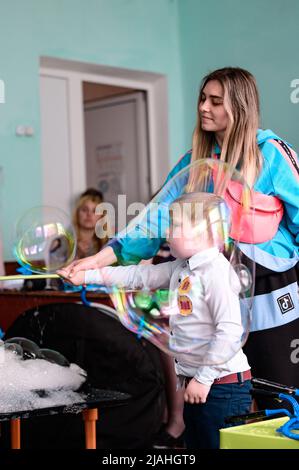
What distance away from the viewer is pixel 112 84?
5.95 meters

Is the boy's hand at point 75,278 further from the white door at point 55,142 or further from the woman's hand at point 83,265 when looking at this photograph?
the white door at point 55,142

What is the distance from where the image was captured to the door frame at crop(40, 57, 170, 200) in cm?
560

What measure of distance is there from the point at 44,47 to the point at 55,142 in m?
0.68

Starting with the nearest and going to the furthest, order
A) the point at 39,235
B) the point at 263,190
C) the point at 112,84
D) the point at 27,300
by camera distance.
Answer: the point at 263,190 → the point at 39,235 → the point at 27,300 → the point at 112,84

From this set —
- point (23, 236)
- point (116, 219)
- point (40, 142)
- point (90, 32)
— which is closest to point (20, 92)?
point (40, 142)

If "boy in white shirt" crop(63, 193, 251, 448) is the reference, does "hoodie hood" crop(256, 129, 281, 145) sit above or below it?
Answer: above

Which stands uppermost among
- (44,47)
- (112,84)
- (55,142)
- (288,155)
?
(44,47)

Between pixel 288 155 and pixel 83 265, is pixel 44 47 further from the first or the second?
pixel 83 265

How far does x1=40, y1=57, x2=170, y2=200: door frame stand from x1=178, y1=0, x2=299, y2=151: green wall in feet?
0.84

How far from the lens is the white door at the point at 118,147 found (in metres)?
6.40

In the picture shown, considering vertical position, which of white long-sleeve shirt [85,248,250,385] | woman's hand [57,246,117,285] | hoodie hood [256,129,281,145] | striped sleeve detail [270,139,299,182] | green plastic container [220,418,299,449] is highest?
hoodie hood [256,129,281,145]

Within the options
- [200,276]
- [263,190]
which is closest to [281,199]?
[263,190]

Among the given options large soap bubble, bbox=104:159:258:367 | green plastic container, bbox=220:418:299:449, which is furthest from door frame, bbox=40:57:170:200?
green plastic container, bbox=220:418:299:449

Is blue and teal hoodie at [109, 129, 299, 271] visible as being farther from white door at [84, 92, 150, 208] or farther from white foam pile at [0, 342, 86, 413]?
white door at [84, 92, 150, 208]
